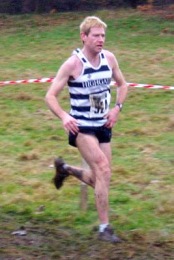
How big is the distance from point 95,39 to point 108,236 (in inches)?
63.5

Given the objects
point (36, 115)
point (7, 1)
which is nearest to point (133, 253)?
point (36, 115)

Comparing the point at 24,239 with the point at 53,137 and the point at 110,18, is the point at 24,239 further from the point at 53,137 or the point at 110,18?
the point at 110,18

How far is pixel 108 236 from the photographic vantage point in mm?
6492

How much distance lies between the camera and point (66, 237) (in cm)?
671

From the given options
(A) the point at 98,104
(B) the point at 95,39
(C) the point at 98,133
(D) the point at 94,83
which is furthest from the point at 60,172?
(B) the point at 95,39

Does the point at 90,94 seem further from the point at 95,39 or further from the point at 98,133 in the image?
the point at 95,39

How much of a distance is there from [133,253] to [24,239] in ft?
3.26

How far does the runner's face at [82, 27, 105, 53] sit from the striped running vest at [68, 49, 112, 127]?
134 mm

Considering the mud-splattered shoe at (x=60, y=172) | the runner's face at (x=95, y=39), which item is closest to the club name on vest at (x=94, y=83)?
the runner's face at (x=95, y=39)

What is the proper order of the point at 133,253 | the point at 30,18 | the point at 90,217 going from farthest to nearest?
the point at 30,18 → the point at 90,217 → the point at 133,253

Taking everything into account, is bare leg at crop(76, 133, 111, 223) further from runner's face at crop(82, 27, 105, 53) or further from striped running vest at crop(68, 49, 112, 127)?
runner's face at crop(82, 27, 105, 53)

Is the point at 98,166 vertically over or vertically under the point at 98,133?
under

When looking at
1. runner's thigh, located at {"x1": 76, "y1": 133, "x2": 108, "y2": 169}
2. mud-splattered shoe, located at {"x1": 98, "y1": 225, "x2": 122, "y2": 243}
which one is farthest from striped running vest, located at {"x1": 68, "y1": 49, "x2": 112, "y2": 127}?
mud-splattered shoe, located at {"x1": 98, "y1": 225, "x2": 122, "y2": 243}

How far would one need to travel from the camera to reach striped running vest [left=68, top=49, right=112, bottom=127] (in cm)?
649
